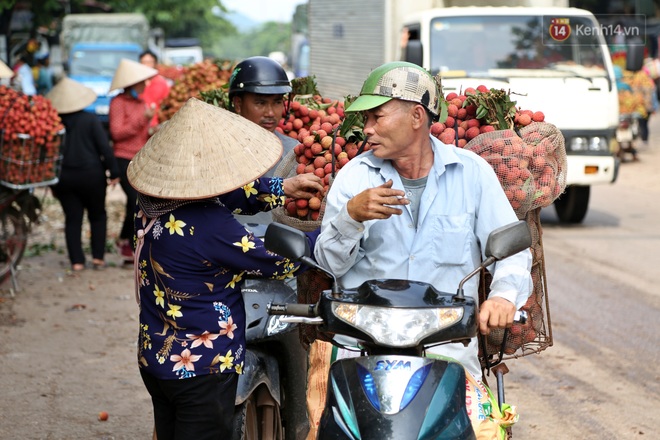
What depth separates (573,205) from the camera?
13.1 meters

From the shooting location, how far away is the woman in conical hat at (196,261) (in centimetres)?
353

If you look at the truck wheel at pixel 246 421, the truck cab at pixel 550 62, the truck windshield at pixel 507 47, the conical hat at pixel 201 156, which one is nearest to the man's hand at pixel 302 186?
the conical hat at pixel 201 156

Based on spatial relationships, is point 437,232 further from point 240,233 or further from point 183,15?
point 183,15

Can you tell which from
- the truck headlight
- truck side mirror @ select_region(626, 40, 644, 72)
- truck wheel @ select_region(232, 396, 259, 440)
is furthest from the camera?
truck side mirror @ select_region(626, 40, 644, 72)

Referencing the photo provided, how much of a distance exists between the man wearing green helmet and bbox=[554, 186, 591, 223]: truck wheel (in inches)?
377

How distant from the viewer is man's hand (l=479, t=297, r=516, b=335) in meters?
3.14

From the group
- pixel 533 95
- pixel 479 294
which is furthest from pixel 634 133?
pixel 479 294

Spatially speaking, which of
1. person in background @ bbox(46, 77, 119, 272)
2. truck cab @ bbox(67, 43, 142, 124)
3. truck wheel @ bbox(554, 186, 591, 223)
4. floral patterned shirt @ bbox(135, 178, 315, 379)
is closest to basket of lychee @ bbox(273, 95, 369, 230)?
floral patterned shirt @ bbox(135, 178, 315, 379)

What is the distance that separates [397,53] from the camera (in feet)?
46.6

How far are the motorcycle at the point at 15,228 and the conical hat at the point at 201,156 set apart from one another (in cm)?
590

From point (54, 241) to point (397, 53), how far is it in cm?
533

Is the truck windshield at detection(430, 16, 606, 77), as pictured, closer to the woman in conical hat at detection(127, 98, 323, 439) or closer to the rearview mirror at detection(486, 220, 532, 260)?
the woman in conical hat at detection(127, 98, 323, 439)

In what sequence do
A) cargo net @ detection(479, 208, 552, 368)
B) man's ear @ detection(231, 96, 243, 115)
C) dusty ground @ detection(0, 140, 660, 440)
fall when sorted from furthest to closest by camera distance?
dusty ground @ detection(0, 140, 660, 440) < man's ear @ detection(231, 96, 243, 115) < cargo net @ detection(479, 208, 552, 368)

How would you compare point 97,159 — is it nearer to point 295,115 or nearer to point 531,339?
point 295,115
